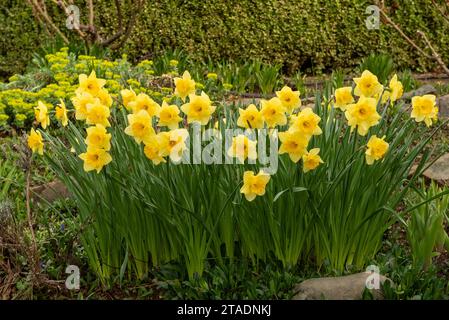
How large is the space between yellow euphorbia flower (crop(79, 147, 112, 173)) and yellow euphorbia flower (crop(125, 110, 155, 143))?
0.15m

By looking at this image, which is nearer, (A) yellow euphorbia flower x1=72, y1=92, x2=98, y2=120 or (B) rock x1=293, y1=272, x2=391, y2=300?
(B) rock x1=293, y1=272, x2=391, y2=300

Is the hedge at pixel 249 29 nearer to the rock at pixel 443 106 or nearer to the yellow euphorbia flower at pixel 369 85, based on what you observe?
the rock at pixel 443 106

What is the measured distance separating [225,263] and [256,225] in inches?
10.9

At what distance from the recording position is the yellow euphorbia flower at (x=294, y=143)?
3.29m

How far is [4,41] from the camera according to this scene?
8.73m

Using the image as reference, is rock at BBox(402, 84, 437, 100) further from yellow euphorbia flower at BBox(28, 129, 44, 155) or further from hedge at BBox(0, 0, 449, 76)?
yellow euphorbia flower at BBox(28, 129, 44, 155)

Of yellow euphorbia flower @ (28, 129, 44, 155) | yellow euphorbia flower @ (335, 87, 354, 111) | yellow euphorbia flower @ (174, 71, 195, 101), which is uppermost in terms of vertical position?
yellow euphorbia flower @ (174, 71, 195, 101)

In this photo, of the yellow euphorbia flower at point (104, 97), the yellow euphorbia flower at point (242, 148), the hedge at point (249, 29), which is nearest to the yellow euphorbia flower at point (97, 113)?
the yellow euphorbia flower at point (104, 97)

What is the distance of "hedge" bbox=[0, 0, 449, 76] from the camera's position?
873 centimetres

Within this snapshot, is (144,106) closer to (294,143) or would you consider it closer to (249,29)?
(294,143)

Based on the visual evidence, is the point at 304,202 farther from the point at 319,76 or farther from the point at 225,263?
the point at 319,76

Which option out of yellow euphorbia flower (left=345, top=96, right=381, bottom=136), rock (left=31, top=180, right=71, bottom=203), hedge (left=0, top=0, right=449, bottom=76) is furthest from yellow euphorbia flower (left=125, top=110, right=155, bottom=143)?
hedge (left=0, top=0, right=449, bottom=76)

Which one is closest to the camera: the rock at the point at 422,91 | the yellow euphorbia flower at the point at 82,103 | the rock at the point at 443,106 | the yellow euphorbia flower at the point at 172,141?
the yellow euphorbia flower at the point at 172,141

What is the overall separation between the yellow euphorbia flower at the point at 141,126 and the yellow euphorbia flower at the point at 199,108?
0.19 m
